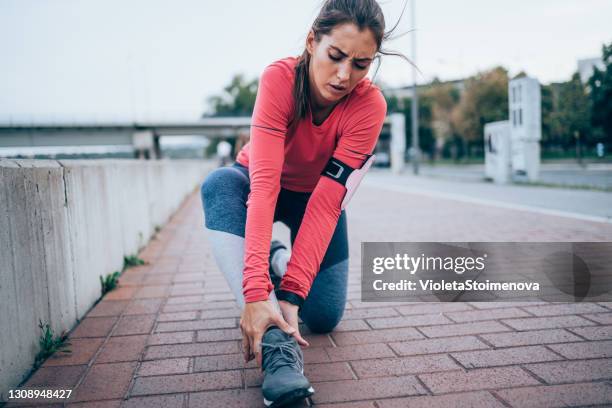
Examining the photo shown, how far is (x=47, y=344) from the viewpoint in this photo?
226 cm

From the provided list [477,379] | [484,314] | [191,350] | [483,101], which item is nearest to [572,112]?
[483,101]

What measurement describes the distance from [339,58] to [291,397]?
128cm

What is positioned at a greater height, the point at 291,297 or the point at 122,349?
the point at 291,297

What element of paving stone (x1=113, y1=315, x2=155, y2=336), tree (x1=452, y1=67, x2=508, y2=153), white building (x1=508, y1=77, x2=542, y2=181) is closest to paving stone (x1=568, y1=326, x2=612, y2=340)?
paving stone (x1=113, y1=315, x2=155, y2=336)

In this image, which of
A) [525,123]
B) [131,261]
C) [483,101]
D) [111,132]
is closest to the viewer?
[131,261]

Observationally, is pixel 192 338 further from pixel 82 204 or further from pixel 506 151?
pixel 506 151

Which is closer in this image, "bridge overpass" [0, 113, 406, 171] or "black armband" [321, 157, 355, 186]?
"black armband" [321, 157, 355, 186]

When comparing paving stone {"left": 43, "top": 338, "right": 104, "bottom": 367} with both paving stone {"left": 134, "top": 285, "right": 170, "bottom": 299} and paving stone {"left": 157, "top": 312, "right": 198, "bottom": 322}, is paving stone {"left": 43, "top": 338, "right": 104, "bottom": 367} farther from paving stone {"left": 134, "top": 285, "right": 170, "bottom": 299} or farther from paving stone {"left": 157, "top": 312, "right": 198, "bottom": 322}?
paving stone {"left": 134, "top": 285, "right": 170, "bottom": 299}

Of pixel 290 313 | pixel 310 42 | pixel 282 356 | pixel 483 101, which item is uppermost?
pixel 483 101

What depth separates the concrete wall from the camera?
191 centimetres

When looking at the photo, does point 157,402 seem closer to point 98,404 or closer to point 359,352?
point 98,404

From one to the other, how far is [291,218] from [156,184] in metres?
4.48

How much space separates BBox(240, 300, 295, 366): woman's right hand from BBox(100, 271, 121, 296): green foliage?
1945mm

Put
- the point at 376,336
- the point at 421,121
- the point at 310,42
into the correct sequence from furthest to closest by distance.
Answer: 1. the point at 421,121
2. the point at 376,336
3. the point at 310,42
